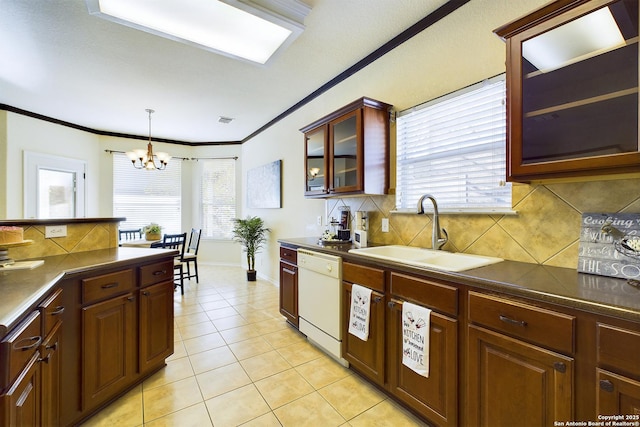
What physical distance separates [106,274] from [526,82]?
250 centimetres

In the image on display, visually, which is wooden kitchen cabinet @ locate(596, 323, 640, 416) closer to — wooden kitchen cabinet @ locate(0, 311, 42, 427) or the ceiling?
wooden kitchen cabinet @ locate(0, 311, 42, 427)

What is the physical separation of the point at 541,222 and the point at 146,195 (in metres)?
6.39

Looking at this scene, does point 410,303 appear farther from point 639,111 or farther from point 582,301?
point 639,111

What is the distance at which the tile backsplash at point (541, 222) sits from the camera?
1.34m

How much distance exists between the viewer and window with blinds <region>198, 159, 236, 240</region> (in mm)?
6109

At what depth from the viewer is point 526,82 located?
4.42ft

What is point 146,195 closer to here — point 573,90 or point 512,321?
point 512,321

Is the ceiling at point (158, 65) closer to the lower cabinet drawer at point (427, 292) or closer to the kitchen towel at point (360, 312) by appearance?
the lower cabinet drawer at point (427, 292)

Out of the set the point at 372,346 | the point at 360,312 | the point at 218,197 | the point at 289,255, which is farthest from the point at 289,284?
the point at 218,197

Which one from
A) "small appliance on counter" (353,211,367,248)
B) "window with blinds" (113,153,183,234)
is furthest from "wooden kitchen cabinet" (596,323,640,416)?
"window with blinds" (113,153,183,234)

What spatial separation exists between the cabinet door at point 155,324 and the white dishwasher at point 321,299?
1.08 m

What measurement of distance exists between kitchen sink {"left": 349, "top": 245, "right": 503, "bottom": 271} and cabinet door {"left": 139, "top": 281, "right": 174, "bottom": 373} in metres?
1.45

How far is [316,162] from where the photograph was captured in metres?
2.94

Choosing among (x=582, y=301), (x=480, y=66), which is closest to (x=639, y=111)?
(x=582, y=301)
